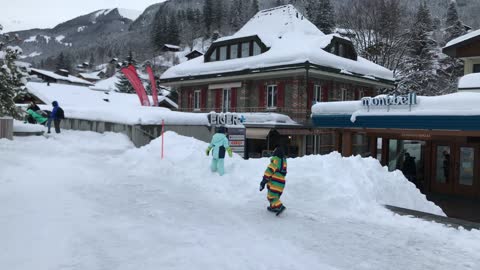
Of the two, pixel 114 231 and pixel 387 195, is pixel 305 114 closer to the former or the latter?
pixel 387 195

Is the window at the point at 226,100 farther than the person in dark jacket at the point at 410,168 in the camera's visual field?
Yes

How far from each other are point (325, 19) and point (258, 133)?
43277mm

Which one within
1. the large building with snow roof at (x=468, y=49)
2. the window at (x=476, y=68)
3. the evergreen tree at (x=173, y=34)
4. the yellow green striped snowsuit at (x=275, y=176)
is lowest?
the yellow green striped snowsuit at (x=275, y=176)

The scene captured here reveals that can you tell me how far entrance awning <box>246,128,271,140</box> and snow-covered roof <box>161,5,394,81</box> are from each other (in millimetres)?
4003

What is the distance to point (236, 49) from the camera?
29094 mm

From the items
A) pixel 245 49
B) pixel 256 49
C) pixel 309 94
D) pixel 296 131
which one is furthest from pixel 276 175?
pixel 245 49

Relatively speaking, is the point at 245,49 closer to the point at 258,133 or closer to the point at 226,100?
the point at 226,100

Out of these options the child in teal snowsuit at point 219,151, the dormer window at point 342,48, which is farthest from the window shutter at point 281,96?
the child in teal snowsuit at point 219,151

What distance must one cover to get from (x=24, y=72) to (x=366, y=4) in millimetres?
26926

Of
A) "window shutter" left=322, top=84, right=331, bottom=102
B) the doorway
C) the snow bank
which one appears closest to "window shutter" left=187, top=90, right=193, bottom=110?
"window shutter" left=322, top=84, right=331, bottom=102

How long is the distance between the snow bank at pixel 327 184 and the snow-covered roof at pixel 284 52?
45.2 ft

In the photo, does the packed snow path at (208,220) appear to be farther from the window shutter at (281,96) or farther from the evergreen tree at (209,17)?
the evergreen tree at (209,17)

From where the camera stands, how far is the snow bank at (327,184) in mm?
8328

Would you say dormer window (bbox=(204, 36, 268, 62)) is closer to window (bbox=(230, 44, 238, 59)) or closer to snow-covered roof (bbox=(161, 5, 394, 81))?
window (bbox=(230, 44, 238, 59))
